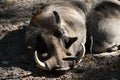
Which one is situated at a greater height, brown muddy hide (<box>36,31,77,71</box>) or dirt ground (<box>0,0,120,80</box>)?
brown muddy hide (<box>36,31,77,71</box>)

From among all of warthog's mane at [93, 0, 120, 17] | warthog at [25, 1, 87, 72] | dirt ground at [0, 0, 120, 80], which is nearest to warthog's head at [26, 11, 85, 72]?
warthog at [25, 1, 87, 72]

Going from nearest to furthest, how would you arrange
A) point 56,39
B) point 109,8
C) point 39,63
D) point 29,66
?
point 39,63 < point 56,39 < point 29,66 < point 109,8

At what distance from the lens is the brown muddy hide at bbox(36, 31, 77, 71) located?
7.08 m

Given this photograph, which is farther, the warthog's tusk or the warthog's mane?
the warthog's mane

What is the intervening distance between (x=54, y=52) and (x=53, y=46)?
115mm

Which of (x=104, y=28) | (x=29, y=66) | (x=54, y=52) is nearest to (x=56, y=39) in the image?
(x=54, y=52)

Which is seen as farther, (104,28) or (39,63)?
(104,28)

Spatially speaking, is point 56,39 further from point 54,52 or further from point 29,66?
point 29,66

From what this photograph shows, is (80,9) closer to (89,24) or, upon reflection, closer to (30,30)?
(89,24)

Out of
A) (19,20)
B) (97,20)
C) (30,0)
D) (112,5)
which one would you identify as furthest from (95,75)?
(30,0)

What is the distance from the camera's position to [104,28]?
827 cm

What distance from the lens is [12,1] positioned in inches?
431

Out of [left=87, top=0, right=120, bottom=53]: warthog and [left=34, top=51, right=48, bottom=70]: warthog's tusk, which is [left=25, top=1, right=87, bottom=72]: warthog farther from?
[left=87, top=0, right=120, bottom=53]: warthog

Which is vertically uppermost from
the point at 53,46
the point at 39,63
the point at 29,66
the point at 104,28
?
the point at 53,46
